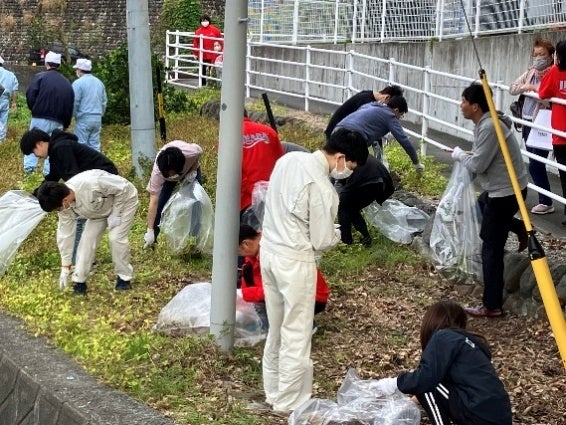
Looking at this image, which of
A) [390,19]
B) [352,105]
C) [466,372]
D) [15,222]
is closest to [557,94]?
[352,105]

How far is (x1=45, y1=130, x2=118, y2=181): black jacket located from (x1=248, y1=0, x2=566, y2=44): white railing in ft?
13.5

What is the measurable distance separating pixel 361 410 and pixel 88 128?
26.4 ft

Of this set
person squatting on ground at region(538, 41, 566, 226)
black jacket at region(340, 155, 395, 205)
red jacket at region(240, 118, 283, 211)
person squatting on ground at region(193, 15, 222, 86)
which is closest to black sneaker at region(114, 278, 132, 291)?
red jacket at region(240, 118, 283, 211)

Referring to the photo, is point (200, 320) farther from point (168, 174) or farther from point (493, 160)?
point (493, 160)

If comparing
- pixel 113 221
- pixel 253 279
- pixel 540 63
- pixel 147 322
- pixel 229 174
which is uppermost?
pixel 540 63

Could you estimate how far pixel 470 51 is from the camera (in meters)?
13.2

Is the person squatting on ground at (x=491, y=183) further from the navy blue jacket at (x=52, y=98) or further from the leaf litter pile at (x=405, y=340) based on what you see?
the navy blue jacket at (x=52, y=98)

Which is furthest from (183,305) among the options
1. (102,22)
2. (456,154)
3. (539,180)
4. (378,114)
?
(102,22)

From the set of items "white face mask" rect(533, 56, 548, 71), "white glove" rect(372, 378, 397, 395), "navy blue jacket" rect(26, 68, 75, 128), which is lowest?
"white glove" rect(372, 378, 397, 395)

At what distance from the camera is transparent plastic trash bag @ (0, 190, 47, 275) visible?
26.7ft

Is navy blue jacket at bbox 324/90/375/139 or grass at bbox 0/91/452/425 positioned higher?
navy blue jacket at bbox 324/90/375/139

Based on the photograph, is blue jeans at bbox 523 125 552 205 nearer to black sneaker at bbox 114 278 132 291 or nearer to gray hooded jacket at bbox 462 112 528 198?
gray hooded jacket at bbox 462 112 528 198

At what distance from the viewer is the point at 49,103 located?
12.2 m

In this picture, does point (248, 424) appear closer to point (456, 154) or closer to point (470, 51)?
point (456, 154)
